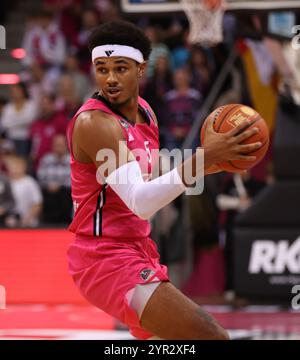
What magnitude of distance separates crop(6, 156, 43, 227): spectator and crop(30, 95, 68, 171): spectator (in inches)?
28.5

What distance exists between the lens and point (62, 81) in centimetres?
1289

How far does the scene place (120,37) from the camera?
499 cm

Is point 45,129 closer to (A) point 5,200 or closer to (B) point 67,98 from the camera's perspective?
(B) point 67,98

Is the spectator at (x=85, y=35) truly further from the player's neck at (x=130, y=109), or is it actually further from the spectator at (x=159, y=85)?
the player's neck at (x=130, y=109)

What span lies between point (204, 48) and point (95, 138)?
7.77 m

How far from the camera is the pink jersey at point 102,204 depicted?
491cm

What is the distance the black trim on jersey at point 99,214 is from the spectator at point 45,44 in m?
9.24

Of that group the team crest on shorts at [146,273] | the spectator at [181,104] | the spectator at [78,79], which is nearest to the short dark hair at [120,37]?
the team crest on shorts at [146,273]

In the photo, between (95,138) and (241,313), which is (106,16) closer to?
(241,313)

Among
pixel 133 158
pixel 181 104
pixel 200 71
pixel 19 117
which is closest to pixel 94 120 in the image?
pixel 133 158

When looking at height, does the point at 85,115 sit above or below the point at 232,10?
below

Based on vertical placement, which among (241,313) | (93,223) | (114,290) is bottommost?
(241,313)

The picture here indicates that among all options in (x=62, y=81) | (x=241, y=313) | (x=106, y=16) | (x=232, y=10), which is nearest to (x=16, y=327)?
(x=241, y=313)

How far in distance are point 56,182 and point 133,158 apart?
6688mm
